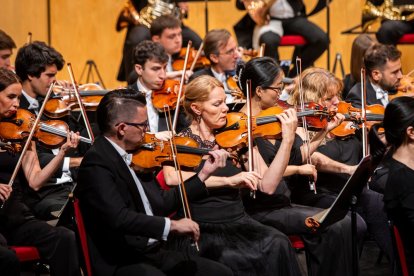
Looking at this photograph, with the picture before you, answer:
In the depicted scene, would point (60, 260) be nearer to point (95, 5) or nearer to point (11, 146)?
point (11, 146)

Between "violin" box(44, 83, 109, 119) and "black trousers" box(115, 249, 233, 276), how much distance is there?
1.33 m

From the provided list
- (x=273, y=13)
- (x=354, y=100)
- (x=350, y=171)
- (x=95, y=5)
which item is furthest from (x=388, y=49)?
(x=95, y=5)

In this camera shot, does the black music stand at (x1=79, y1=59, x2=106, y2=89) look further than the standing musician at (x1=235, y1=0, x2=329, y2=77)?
Yes

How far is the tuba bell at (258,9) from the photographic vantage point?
21.5 feet

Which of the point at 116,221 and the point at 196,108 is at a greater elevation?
the point at 196,108

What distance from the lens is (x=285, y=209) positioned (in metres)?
3.76

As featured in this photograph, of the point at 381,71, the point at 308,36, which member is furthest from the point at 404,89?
the point at 308,36

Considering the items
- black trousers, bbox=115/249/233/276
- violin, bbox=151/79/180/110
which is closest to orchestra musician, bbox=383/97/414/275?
black trousers, bbox=115/249/233/276

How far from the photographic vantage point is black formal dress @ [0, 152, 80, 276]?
3.38 metres

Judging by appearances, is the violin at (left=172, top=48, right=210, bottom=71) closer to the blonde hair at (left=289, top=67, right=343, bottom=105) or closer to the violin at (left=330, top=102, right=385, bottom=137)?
the blonde hair at (left=289, top=67, right=343, bottom=105)

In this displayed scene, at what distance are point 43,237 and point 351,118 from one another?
1783 mm

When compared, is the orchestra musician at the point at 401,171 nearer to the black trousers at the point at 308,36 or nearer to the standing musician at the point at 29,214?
the standing musician at the point at 29,214

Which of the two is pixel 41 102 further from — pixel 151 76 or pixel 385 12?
pixel 385 12

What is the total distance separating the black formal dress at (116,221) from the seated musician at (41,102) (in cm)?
99
